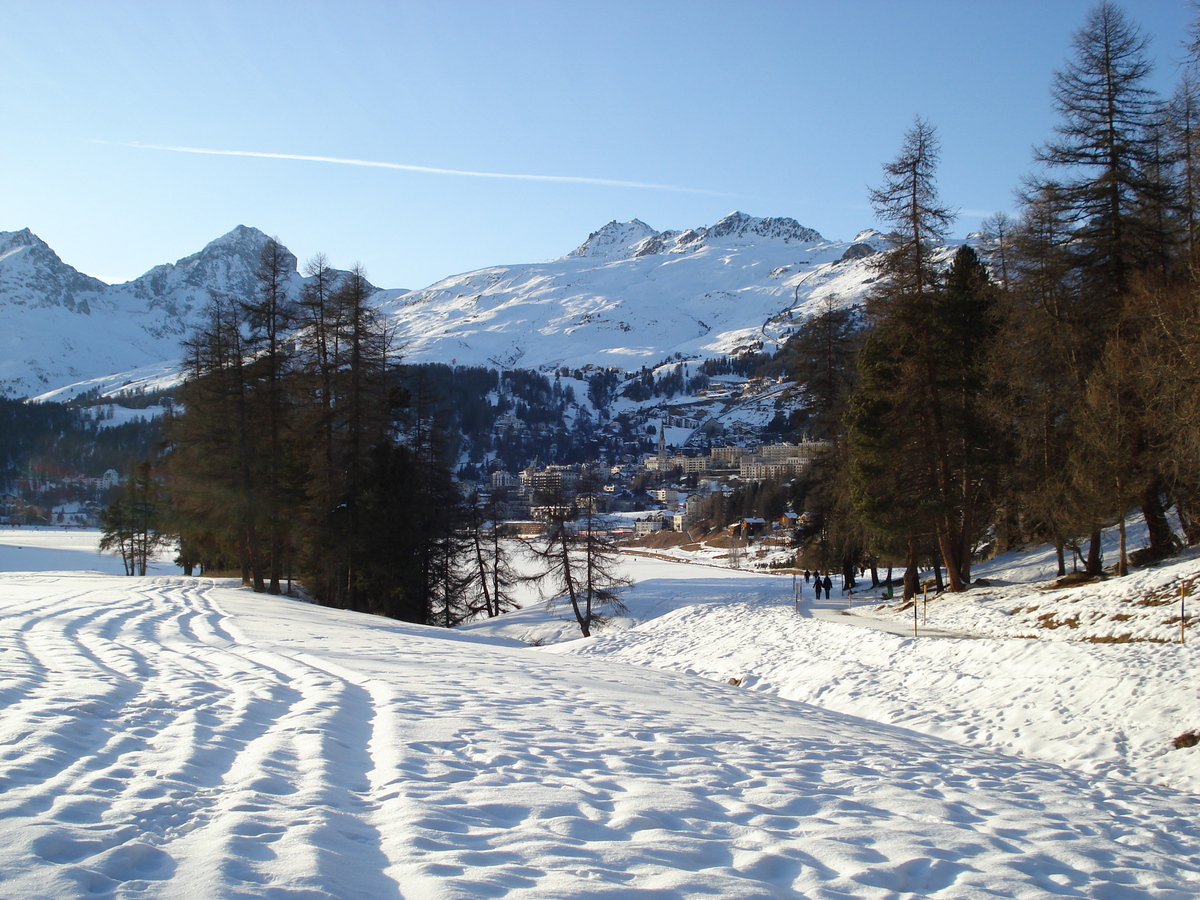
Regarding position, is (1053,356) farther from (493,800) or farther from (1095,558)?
(493,800)

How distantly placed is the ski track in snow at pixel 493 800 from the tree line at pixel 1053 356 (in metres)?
12.2

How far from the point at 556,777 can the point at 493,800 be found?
0.85 m

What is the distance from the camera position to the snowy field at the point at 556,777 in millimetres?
3910

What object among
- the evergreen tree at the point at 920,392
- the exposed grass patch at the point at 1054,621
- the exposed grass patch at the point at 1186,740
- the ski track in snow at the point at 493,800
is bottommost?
the exposed grass patch at the point at 1186,740

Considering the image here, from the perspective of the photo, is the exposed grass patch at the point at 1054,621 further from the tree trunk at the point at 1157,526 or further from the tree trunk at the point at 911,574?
the tree trunk at the point at 911,574

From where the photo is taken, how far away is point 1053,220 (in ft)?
66.9

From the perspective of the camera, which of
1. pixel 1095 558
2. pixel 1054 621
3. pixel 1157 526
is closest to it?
pixel 1054 621

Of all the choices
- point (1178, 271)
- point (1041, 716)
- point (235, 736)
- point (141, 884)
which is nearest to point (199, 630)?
point (235, 736)

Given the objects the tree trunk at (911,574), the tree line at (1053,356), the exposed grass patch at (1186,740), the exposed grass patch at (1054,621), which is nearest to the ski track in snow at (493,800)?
the exposed grass patch at (1186,740)

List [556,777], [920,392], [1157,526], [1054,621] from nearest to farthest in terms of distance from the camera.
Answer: [556,777]
[1054,621]
[1157,526]
[920,392]

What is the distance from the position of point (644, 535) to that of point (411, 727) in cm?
12383

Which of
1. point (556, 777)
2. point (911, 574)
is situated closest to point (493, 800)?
point (556, 777)

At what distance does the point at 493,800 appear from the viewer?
5.11 m

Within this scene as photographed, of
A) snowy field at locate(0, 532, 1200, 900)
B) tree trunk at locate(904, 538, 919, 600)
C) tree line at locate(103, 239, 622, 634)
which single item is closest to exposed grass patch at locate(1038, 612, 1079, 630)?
snowy field at locate(0, 532, 1200, 900)
